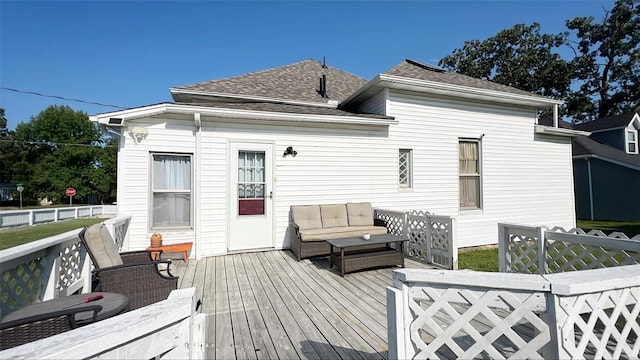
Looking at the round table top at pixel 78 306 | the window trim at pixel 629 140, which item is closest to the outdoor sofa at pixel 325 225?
the round table top at pixel 78 306

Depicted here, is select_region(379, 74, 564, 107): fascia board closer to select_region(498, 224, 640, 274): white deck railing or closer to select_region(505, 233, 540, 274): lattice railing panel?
select_region(498, 224, 640, 274): white deck railing

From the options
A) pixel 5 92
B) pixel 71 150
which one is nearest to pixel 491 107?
pixel 5 92

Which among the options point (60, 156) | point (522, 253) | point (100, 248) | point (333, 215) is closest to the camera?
point (100, 248)

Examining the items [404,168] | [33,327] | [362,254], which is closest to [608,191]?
[404,168]

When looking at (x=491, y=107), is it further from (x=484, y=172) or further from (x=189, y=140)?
(x=189, y=140)

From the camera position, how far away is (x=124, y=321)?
98cm

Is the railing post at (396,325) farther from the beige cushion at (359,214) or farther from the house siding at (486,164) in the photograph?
the house siding at (486,164)

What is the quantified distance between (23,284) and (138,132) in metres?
3.48

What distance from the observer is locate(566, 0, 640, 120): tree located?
71.2 ft

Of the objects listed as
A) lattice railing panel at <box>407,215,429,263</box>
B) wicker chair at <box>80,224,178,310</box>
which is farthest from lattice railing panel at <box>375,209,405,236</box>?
wicker chair at <box>80,224,178,310</box>

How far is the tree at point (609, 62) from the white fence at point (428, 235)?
27067mm

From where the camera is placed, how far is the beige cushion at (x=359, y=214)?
640cm

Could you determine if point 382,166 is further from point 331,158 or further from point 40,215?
point 40,215

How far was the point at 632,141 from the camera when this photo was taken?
53.1 ft
